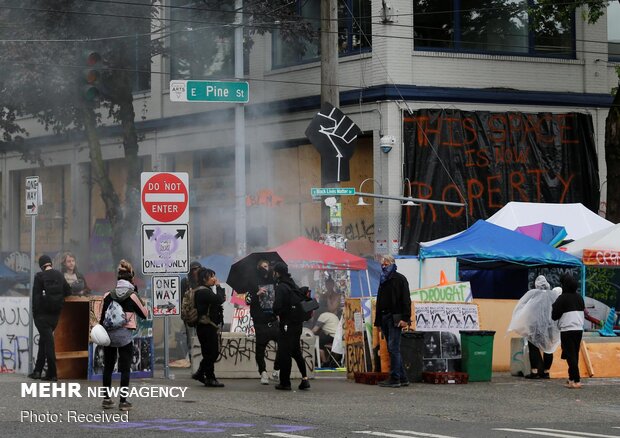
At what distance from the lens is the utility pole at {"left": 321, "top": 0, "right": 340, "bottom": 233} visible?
902 inches

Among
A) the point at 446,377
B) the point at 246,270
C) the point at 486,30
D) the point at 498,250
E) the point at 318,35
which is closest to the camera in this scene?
the point at 446,377

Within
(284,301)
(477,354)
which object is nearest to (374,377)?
(477,354)

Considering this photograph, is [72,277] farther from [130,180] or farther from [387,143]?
[130,180]

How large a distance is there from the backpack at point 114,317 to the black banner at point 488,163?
1383 centimetres

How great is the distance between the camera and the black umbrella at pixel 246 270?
55.7ft

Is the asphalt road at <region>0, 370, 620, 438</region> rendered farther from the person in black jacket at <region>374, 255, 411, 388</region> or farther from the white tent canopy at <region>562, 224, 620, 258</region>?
the white tent canopy at <region>562, 224, 620, 258</region>

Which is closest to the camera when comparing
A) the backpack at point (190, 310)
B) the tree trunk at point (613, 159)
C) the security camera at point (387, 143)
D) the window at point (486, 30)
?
the backpack at point (190, 310)

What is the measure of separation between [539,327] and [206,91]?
6.83m

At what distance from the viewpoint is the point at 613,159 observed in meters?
24.7

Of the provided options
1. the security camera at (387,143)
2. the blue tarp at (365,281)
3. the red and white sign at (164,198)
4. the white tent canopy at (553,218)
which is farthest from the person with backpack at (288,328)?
the security camera at (387,143)

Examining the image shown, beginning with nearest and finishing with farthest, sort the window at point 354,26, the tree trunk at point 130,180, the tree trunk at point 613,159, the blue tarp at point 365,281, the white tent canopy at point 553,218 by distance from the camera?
1. the blue tarp at point 365,281
2. the white tent canopy at point 553,218
3. the tree trunk at point 613,159
4. the window at point 354,26
5. the tree trunk at point 130,180

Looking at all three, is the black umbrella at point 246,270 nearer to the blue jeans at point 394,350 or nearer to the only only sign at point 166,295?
the only only sign at point 166,295

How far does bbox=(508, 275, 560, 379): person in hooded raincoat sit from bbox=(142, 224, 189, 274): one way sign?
4906 millimetres

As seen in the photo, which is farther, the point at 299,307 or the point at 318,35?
the point at 318,35
